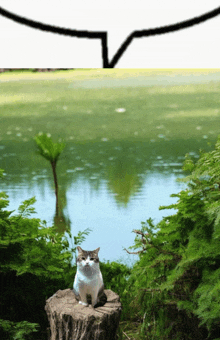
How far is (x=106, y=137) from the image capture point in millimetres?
5766

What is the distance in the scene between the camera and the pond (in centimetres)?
470

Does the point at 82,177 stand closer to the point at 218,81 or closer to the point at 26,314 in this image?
the point at 218,81

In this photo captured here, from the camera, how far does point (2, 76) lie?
541cm

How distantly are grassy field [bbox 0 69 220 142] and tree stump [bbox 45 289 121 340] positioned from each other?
3.97m

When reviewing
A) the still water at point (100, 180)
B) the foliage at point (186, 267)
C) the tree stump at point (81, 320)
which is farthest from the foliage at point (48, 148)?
the tree stump at point (81, 320)

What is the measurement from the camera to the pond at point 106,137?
4.70 metres

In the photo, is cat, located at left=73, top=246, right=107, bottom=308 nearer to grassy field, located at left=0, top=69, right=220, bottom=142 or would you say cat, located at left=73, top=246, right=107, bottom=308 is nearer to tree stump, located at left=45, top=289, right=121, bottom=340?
tree stump, located at left=45, top=289, right=121, bottom=340

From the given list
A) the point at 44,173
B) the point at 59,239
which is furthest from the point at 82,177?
the point at 59,239

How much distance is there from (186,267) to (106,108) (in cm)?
435

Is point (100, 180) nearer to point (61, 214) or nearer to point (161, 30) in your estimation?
point (61, 214)

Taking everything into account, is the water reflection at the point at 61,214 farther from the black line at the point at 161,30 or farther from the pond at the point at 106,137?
the black line at the point at 161,30

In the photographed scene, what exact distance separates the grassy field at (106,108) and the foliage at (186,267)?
3.85 metres

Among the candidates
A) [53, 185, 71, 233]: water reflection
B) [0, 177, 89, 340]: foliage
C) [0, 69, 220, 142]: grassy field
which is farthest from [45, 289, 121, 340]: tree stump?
[0, 69, 220, 142]: grassy field

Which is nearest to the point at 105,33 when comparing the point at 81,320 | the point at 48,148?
the point at 81,320
